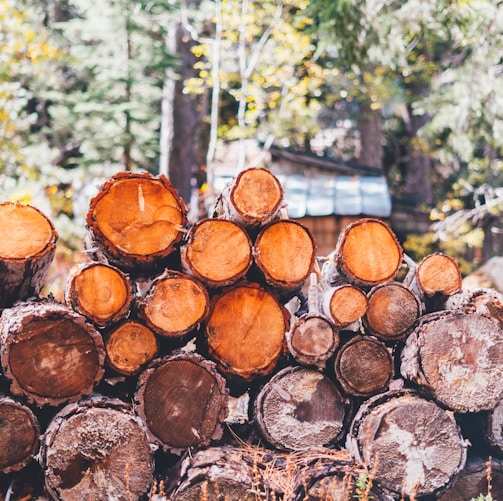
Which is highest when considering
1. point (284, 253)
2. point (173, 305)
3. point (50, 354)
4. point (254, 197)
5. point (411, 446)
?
point (254, 197)

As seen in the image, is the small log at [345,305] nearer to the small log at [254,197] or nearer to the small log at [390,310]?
the small log at [390,310]

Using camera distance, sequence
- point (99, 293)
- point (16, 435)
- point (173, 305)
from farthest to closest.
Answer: point (173, 305) < point (99, 293) < point (16, 435)

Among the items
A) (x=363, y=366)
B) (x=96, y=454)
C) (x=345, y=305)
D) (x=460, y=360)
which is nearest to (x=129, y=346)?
(x=96, y=454)

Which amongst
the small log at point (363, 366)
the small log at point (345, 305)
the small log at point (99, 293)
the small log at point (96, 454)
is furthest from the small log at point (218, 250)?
the small log at point (96, 454)

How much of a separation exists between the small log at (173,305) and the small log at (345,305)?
72 cm

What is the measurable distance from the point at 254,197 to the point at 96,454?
1.66 m

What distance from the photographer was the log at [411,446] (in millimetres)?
3395

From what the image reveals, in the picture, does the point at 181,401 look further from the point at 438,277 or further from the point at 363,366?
the point at 438,277

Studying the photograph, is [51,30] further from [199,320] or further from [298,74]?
[199,320]

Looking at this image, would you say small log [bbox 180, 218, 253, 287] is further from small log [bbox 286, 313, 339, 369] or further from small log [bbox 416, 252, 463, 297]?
small log [bbox 416, 252, 463, 297]

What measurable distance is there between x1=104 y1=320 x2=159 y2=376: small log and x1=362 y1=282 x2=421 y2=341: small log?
1.31m

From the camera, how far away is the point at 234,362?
11.9 ft

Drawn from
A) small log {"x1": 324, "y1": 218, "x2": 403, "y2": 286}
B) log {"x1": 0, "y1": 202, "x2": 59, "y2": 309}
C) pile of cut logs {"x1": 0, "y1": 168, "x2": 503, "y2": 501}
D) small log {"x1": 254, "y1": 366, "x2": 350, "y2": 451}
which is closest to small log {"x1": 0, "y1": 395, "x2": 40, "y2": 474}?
pile of cut logs {"x1": 0, "y1": 168, "x2": 503, "y2": 501}

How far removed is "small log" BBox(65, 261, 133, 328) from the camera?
10.6 feet
